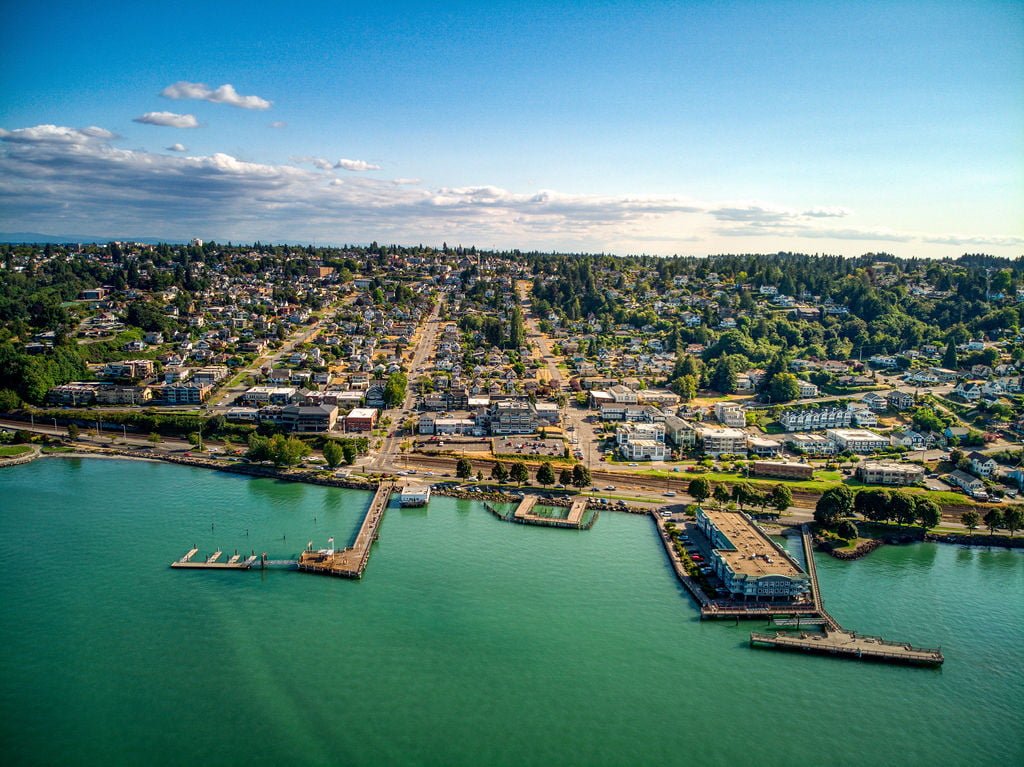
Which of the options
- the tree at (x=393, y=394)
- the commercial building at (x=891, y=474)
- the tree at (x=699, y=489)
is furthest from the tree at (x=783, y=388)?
the tree at (x=393, y=394)

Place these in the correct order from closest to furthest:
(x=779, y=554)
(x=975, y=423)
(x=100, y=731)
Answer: (x=100, y=731)
(x=779, y=554)
(x=975, y=423)

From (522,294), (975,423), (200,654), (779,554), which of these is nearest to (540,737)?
(200,654)

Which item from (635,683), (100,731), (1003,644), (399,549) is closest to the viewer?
(100,731)

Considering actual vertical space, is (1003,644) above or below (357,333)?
below

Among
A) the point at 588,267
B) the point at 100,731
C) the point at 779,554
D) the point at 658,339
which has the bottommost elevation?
the point at 100,731

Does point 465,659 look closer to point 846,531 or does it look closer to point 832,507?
point 846,531

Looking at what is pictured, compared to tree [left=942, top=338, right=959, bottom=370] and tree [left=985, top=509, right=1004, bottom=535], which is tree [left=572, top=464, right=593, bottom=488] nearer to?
tree [left=985, top=509, right=1004, bottom=535]

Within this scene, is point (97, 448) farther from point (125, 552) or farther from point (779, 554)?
point (779, 554)

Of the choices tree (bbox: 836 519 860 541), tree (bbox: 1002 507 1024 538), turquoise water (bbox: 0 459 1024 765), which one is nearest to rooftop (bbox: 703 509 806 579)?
turquoise water (bbox: 0 459 1024 765)

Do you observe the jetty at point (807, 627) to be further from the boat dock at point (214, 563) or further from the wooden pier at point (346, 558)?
the boat dock at point (214, 563)

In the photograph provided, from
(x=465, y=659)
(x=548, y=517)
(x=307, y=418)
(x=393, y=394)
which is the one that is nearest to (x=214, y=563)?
(x=465, y=659)
